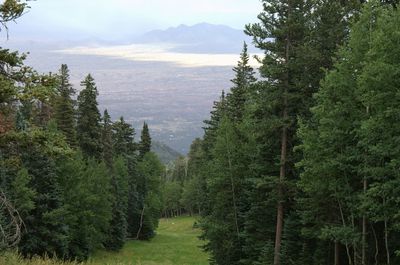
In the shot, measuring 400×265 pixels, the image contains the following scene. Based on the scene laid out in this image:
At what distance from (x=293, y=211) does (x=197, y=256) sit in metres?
30.9

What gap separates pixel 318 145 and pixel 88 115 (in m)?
31.9

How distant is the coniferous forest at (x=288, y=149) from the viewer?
53.8ft

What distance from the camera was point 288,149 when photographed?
26281 millimetres

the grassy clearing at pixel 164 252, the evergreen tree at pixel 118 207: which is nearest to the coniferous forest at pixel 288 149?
the grassy clearing at pixel 164 252

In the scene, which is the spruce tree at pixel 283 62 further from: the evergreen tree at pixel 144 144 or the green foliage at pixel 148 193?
the evergreen tree at pixel 144 144

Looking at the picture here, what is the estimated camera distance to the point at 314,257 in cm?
2466

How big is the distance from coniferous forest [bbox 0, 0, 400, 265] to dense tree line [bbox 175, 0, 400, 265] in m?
0.07

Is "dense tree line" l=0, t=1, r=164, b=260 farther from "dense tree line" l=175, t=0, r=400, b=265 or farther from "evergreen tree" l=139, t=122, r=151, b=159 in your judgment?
"dense tree line" l=175, t=0, r=400, b=265

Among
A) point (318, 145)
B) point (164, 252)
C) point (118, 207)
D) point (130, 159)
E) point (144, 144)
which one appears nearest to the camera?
point (318, 145)

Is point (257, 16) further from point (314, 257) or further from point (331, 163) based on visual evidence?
point (314, 257)

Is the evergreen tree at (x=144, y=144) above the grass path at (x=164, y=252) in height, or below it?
above

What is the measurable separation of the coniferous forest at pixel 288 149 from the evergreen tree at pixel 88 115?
0.16 metres

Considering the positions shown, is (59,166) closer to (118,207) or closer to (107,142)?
(107,142)

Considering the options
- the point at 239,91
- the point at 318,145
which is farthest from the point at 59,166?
the point at 318,145
